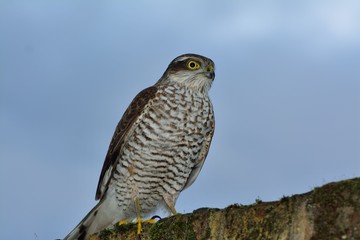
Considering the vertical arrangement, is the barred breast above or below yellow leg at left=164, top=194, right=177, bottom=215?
above

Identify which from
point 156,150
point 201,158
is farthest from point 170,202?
point 156,150

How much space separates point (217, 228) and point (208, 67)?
3842 millimetres

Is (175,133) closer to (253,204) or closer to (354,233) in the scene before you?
(253,204)

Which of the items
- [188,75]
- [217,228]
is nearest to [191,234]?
[217,228]

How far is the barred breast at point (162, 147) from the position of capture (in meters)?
8.33

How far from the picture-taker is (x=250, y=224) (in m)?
5.54

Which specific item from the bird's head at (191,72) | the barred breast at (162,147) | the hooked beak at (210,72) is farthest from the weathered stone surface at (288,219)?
the hooked beak at (210,72)

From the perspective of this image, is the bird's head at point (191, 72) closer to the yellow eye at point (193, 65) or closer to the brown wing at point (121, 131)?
the yellow eye at point (193, 65)

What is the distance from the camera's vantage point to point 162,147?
8297 mm

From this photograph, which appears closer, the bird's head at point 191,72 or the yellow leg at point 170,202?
the yellow leg at point 170,202

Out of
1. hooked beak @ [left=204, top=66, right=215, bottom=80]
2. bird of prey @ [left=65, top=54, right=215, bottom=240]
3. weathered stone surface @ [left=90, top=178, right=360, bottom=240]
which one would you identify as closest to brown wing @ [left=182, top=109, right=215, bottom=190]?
bird of prey @ [left=65, top=54, right=215, bottom=240]

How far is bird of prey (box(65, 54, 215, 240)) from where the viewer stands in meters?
8.35

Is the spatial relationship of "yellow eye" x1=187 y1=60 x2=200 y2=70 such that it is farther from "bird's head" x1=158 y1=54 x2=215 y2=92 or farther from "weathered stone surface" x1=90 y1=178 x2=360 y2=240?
"weathered stone surface" x1=90 y1=178 x2=360 y2=240

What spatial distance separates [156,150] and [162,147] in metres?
0.08
